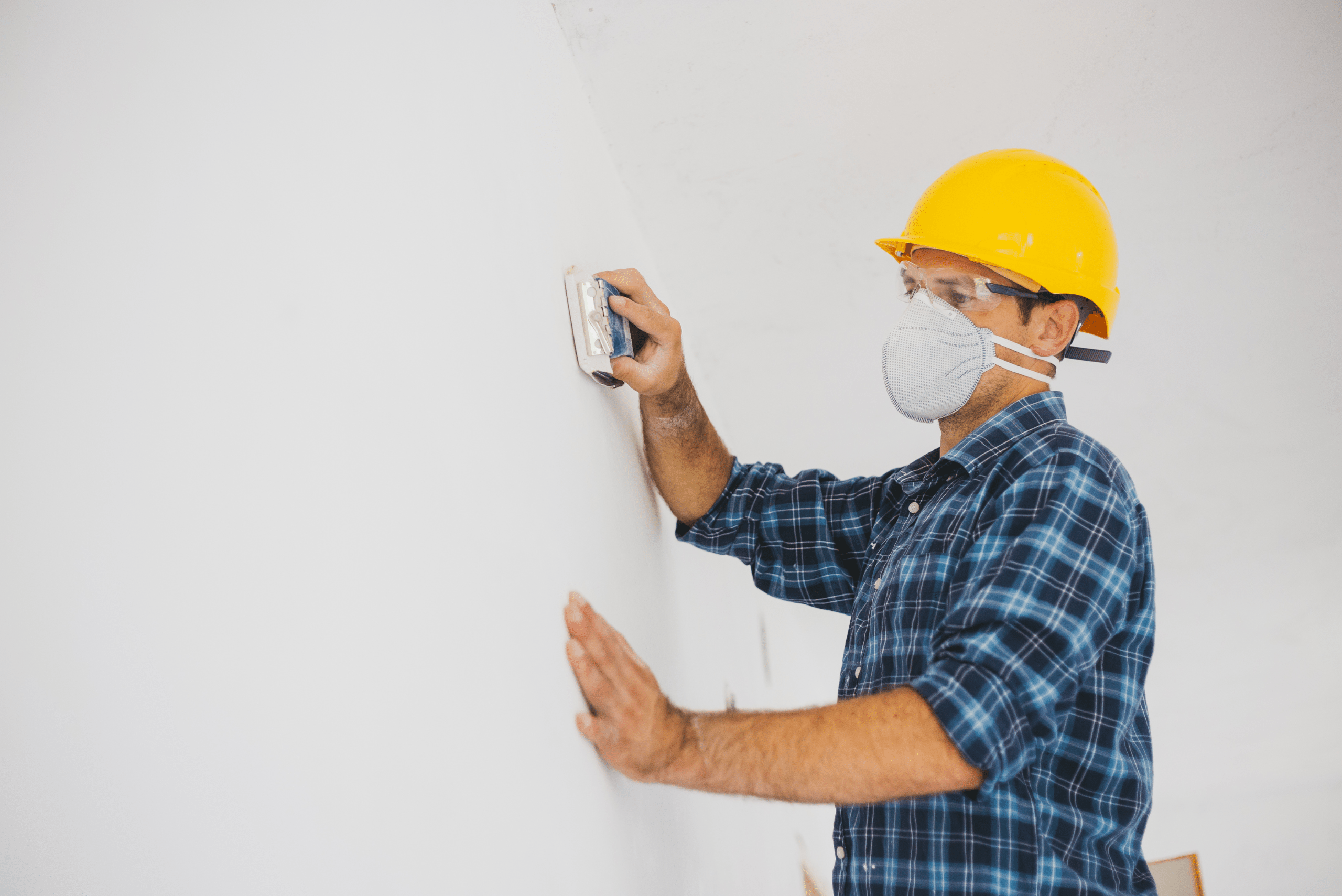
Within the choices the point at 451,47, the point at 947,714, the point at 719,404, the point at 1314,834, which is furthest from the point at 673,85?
the point at 1314,834

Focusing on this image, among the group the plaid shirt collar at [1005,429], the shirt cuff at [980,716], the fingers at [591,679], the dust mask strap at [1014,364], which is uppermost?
the dust mask strap at [1014,364]

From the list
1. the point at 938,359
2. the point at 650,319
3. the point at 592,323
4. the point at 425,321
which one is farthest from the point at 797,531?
the point at 425,321

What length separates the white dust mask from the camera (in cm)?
145

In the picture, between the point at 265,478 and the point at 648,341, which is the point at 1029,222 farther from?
the point at 265,478

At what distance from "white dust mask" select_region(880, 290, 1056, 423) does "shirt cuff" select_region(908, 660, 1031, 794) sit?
2.00 ft

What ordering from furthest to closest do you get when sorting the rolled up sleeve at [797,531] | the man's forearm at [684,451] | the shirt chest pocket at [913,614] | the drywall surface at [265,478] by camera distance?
the rolled up sleeve at [797,531], the man's forearm at [684,451], the shirt chest pocket at [913,614], the drywall surface at [265,478]

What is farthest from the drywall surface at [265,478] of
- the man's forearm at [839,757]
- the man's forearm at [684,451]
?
the man's forearm at [684,451]

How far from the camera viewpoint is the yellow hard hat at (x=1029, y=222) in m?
1.44

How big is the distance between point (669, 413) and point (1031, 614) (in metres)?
0.76

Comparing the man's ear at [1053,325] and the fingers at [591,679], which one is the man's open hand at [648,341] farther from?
the man's ear at [1053,325]

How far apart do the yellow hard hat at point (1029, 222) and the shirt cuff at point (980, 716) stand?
2.59 ft

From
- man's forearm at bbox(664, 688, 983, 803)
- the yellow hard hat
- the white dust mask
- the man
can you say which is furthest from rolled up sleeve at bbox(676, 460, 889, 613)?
man's forearm at bbox(664, 688, 983, 803)

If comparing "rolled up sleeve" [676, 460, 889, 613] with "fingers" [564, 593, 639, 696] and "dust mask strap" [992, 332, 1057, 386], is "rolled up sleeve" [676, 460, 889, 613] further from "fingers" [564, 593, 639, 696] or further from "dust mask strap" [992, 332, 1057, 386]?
"fingers" [564, 593, 639, 696]

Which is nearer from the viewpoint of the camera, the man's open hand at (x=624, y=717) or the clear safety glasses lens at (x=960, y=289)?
the man's open hand at (x=624, y=717)
